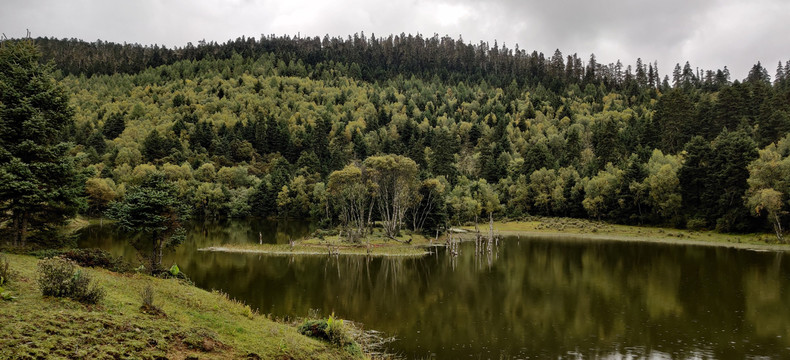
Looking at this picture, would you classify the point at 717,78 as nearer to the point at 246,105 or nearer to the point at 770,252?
the point at 770,252

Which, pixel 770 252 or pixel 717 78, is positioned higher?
pixel 717 78

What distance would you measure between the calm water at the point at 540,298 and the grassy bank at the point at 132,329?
794 centimetres

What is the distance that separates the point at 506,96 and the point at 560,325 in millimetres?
173195

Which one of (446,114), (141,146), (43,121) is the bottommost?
(43,121)

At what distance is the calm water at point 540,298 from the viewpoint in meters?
22.0

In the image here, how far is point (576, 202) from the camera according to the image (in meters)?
102

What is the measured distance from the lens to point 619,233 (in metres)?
82.3

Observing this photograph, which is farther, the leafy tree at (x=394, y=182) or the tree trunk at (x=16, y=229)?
the leafy tree at (x=394, y=182)

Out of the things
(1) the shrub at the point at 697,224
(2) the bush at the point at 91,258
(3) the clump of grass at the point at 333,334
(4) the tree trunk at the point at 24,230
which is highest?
(4) the tree trunk at the point at 24,230

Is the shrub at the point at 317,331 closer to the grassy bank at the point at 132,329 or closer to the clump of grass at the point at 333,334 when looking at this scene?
the clump of grass at the point at 333,334

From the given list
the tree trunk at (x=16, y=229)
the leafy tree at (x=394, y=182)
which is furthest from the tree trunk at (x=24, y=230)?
the leafy tree at (x=394, y=182)

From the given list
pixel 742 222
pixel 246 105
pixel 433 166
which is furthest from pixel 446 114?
pixel 742 222

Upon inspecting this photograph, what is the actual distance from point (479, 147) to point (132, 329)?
139 metres

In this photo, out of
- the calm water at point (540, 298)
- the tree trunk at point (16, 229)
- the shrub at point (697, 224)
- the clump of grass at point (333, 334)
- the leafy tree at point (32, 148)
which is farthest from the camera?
the shrub at point (697, 224)
